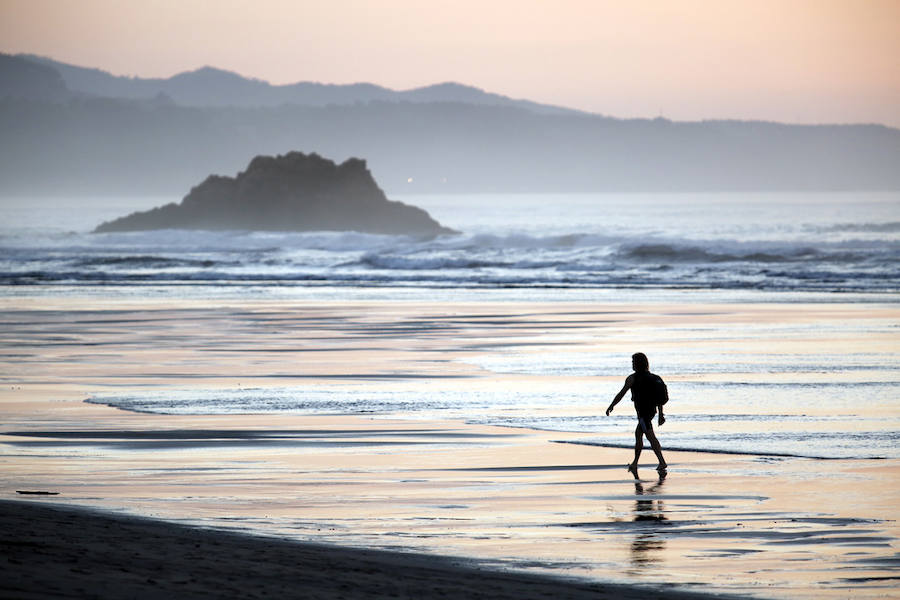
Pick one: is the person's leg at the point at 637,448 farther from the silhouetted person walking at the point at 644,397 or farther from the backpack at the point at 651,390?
the backpack at the point at 651,390

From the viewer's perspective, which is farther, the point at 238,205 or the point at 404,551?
the point at 238,205

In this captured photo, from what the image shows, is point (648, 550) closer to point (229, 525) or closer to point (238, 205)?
point (229, 525)

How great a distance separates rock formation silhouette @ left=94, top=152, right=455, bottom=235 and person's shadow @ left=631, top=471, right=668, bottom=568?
8303cm

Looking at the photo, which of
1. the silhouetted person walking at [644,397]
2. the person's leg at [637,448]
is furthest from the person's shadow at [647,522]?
the silhouetted person walking at [644,397]

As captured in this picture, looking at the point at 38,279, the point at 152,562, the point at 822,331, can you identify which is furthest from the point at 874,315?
the point at 38,279

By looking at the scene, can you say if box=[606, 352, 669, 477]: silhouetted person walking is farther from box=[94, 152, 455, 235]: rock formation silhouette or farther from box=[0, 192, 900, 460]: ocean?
box=[94, 152, 455, 235]: rock formation silhouette

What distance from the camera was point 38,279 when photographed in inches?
1665

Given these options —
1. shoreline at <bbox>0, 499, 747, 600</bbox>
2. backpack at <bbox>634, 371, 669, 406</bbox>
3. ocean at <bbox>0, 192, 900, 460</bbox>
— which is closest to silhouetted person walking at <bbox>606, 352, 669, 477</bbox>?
backpack at <bbox>634, 371, 669, 406</bbox>

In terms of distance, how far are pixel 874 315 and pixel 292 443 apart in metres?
17.4

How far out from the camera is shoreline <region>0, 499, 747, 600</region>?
6.57 meters

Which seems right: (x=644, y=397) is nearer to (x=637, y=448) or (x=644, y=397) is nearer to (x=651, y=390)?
(x=651, y=390)

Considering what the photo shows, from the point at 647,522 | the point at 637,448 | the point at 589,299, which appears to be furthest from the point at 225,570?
the point at 589,299

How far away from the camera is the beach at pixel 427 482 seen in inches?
310

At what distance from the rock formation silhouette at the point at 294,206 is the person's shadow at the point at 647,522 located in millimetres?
83035
